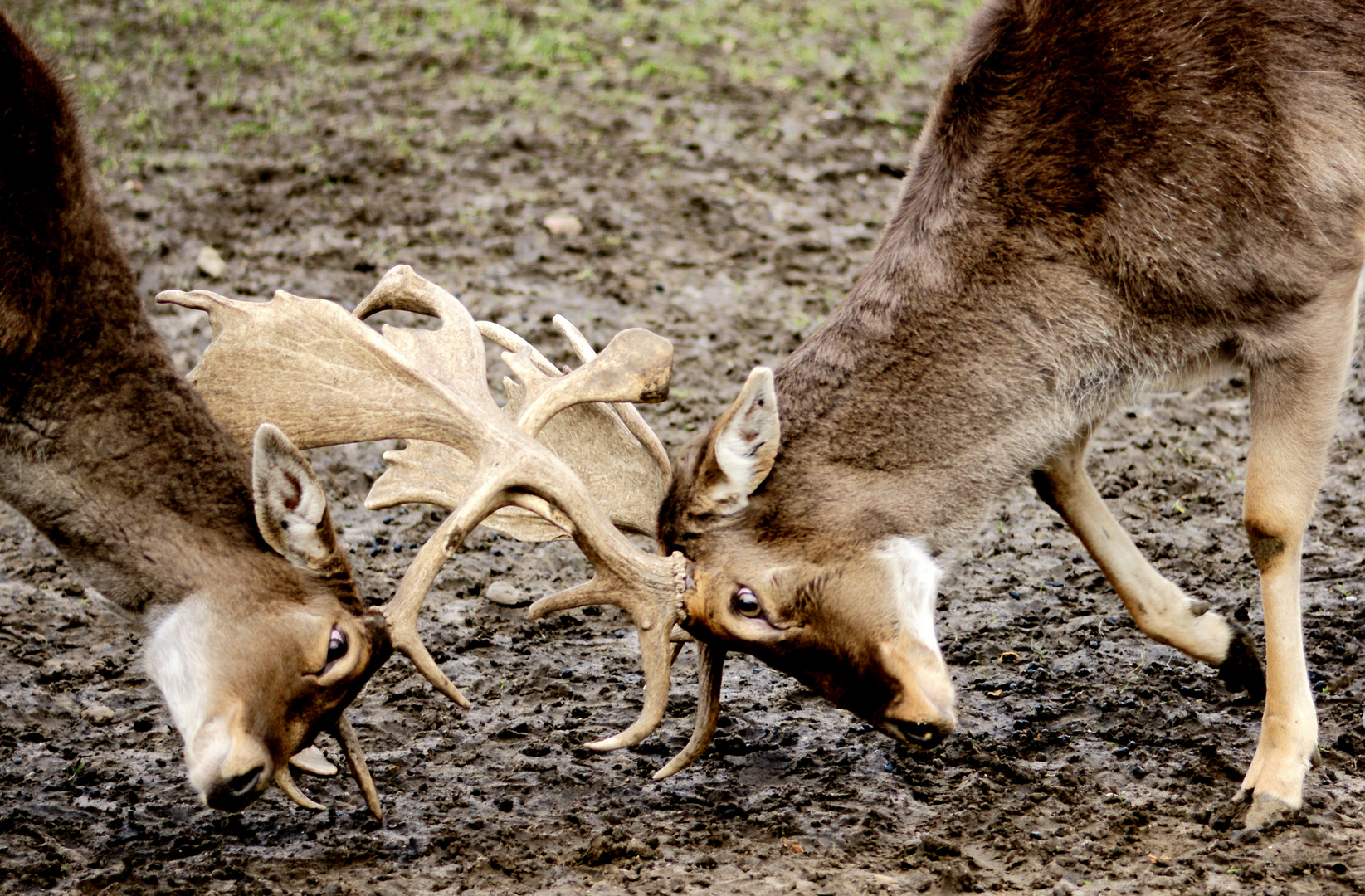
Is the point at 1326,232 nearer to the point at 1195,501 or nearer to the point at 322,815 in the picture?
the point at 1195,501

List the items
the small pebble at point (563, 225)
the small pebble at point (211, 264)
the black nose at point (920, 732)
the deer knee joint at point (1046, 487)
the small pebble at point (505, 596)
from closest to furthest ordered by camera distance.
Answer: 1. the black nose at point (920, 732)
2. the deer knee joint at point (1046, 487)
3. the small pebble at point (505, 596)
4. the small pebble at point (211, 264)
5. the small pebble at point (563, 225)

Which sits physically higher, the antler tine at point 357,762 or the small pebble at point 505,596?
the antler tine at point 357,762

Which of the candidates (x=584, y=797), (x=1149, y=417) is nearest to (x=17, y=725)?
(x=584, y=797)

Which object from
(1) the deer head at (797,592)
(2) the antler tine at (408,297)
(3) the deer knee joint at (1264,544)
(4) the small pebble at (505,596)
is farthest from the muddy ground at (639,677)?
(2) the antler tine at (408,297)

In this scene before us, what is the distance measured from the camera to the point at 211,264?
25.7ft

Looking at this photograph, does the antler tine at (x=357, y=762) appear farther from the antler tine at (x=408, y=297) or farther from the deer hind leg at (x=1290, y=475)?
the deer hind leg at (x=1290, y=475)

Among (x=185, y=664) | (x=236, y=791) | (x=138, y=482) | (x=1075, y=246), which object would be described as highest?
(x=1075, y=246)

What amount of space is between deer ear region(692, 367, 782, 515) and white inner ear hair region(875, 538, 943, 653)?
16.8 inches

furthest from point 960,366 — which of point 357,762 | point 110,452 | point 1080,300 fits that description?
point 110,452

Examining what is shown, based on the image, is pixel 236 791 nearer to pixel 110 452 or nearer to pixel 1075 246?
pixel 110 452

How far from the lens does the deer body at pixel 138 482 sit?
4.00 meters

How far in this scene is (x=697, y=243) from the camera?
27.2ft

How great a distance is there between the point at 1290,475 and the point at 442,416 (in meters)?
2.55

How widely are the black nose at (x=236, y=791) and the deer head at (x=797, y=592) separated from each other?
49.2 inches
